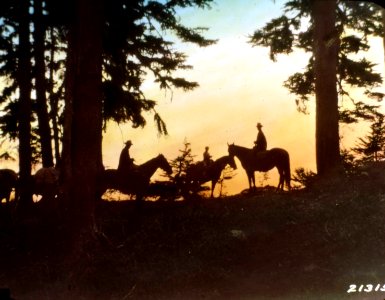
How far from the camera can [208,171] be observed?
54.1ft

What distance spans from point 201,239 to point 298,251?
235 centimetres

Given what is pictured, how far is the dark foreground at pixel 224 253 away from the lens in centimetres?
845

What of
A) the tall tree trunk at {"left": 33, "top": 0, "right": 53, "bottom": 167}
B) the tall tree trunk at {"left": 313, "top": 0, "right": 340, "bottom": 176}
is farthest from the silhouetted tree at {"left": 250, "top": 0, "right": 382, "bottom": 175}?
the tall tree trunk at {"left": 33, "top": 0, "right": 53, "bottom": 167}

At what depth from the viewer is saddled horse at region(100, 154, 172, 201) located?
14.3m

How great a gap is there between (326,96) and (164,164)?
19.7 feet

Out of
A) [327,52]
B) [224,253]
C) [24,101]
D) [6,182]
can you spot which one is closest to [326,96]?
[327,52]

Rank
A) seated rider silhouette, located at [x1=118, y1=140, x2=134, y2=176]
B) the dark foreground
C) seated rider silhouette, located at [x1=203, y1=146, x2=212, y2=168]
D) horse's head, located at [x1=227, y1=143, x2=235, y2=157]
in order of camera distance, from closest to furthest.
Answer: the dark foreground → seated rider silhouette, located at [x1=118, y1=140, x2=134, y2=176] → seated rider silhouette, located at [x1=203, y1=146, x2=212, y2=168] → horse's head, located at [x1=227, y1=143, x2=235, y2=157]

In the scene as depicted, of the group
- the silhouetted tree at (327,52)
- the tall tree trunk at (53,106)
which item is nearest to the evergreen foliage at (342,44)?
the silhouetted tree at (327,52)

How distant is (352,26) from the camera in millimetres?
15031

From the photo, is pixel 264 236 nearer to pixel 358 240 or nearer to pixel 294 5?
pixel 358 240

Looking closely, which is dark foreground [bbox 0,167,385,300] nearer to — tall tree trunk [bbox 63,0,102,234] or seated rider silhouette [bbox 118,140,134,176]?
tall tree trunk [bbox 63,0,102,234]

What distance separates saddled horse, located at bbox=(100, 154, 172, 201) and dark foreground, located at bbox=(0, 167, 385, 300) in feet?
6.76

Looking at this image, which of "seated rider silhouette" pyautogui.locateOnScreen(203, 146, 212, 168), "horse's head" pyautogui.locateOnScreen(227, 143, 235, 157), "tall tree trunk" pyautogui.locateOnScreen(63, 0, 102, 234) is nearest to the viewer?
"tall tree trunk" pyautogui.locateOnScreen(63, 0, 102, 234)

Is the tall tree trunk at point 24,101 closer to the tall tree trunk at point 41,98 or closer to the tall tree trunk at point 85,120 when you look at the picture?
the tall tree trunk at point 41,98
